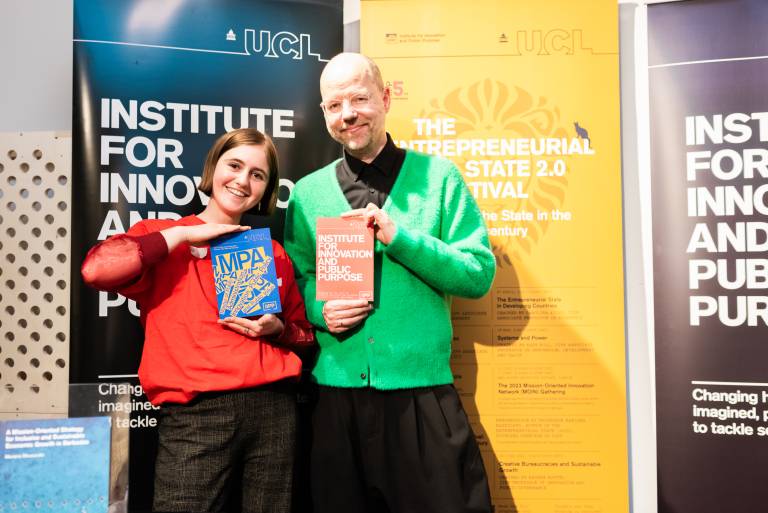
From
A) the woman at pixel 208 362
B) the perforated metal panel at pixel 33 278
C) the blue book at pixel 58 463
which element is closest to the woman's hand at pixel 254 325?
the woman at pixel 208 362

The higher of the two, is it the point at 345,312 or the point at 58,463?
the point at 345,312

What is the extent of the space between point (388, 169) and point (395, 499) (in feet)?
3.30

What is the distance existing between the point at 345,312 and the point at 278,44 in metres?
1.27

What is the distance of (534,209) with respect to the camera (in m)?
2.45

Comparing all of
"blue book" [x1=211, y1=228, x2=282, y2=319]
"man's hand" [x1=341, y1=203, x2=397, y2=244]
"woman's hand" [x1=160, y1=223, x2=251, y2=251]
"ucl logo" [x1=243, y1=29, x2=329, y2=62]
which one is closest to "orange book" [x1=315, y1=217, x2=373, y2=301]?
"man's hand" [x1=341, y1=203, x2=397, y2=244]

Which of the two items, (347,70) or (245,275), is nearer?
(245,275)

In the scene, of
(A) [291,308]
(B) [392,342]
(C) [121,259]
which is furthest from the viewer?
(A) [291,308]

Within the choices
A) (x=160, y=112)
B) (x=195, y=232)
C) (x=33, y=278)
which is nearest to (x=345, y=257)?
(x=195, y=232)

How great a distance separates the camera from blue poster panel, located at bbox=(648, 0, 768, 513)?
7.73 feet

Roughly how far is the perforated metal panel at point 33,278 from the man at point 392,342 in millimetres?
1135

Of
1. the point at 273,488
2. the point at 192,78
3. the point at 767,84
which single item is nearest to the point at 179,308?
the point at 273,488

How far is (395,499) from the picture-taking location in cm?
180

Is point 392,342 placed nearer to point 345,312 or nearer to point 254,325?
point 345,312

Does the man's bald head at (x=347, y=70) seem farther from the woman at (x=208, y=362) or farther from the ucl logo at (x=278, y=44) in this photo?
the ucl logo at (x=278, y=44)
